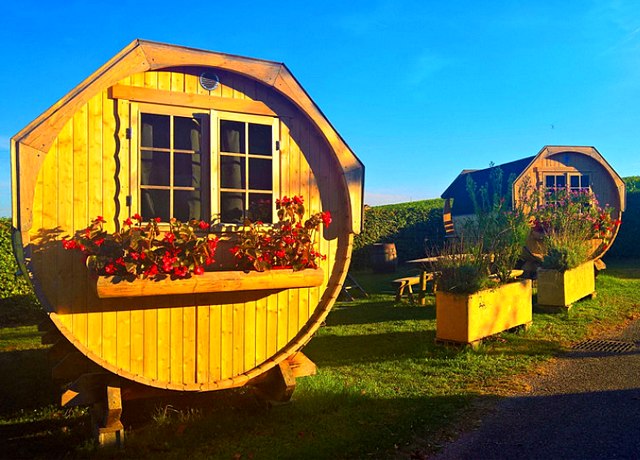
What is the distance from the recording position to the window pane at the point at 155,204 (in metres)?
4.71

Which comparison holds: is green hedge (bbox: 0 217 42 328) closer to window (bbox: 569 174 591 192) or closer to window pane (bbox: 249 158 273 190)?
window pane (bbox: 249 158 273 190)

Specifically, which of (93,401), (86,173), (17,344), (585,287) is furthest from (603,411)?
(17,344)

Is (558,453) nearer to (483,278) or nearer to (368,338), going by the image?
(483,278)

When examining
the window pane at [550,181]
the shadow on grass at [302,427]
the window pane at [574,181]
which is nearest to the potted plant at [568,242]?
the window pane at [550,181]

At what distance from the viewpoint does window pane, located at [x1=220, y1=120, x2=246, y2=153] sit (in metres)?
5.06

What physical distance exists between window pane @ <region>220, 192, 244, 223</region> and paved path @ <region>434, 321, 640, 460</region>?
9.01 ft

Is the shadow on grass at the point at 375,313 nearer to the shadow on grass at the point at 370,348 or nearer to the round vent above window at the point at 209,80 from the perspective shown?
the shadow on grass at the point at 370,348

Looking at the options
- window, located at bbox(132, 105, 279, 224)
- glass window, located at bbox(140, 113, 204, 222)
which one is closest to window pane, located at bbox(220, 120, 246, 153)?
window, located at bbox(132, 105, 279, 224)

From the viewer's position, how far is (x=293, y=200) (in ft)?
16.8

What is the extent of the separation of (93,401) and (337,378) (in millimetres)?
2786

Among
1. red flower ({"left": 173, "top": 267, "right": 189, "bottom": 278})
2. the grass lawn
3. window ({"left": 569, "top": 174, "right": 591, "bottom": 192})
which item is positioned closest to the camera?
red flower ({"left": 173, "top": 267, "right": 189, "bottom": 278})

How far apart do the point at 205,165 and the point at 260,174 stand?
1.84ft

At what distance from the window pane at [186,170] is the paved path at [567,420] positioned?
3.19 meters

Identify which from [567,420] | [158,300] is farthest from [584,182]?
[158,300]
